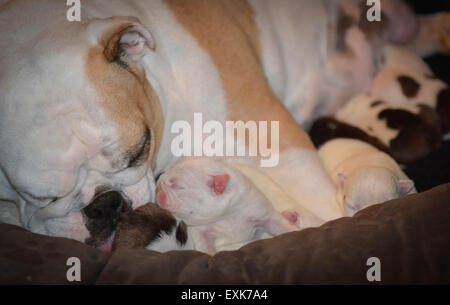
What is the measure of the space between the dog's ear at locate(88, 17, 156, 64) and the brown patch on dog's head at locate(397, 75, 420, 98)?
1.75 meters

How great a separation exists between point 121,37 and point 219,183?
750 mm

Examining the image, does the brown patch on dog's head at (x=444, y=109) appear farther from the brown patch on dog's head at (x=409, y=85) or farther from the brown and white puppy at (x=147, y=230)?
the brown and white puppy at (x=147, y=230)

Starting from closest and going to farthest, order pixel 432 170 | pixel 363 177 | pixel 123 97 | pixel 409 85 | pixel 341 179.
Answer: pixel 123 97 → pixel 363 177 → pixel 341 179 → pixel 432 170 → pixel 409 85

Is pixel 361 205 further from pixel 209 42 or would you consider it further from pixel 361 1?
pixel 361 1

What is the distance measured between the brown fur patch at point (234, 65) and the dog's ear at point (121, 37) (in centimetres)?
37

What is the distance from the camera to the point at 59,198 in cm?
186

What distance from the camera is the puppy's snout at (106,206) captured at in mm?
1938

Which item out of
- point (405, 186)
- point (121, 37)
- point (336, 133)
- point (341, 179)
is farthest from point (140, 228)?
point (336, 133)

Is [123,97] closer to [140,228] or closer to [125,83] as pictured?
[125,83]

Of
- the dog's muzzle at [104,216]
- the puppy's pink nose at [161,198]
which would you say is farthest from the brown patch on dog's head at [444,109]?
the dog's muzzle at [104,216]

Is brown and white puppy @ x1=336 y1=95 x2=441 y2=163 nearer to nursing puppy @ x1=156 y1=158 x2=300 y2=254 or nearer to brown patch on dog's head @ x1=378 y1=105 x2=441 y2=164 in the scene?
brown patch on dog's head @ x1=378 y1=105 x2=441 y2=164

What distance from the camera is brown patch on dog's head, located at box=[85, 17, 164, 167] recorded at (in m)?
1.82

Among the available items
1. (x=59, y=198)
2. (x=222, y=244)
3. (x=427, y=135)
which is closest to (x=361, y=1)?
(x=427, y=135)

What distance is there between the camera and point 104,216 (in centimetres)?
197
